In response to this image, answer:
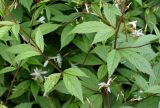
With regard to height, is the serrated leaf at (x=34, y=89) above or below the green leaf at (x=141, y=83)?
below

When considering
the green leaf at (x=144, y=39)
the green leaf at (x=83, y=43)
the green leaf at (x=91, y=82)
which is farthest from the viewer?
the green leaf at (x=83, y=43)

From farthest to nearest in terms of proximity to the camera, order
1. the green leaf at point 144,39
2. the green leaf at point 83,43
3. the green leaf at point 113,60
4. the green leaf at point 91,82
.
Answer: the green leaf at point 83,43 < the green leaf at point 91,82 < the green leaf at point 144,39 < the green leaf at point 113,60

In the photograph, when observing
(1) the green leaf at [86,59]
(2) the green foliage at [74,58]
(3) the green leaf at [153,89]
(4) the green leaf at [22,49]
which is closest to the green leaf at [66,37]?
(2) the green foliage at [74,58]

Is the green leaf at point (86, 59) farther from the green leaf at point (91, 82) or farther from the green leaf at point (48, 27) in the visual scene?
the green leaf at point (48, 27)

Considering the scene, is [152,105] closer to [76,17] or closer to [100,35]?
[100,35]

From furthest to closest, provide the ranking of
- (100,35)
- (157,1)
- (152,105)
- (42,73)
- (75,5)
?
1. (157,1)
2. (75,5)
3. (42,73)
4. (152,105)
5. (100,35)

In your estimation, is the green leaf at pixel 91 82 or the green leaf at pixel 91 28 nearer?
the green leaf at pixel 91 28

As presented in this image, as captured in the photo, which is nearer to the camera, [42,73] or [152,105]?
[152,105]

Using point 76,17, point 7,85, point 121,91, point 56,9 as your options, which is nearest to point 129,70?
point 121,91
